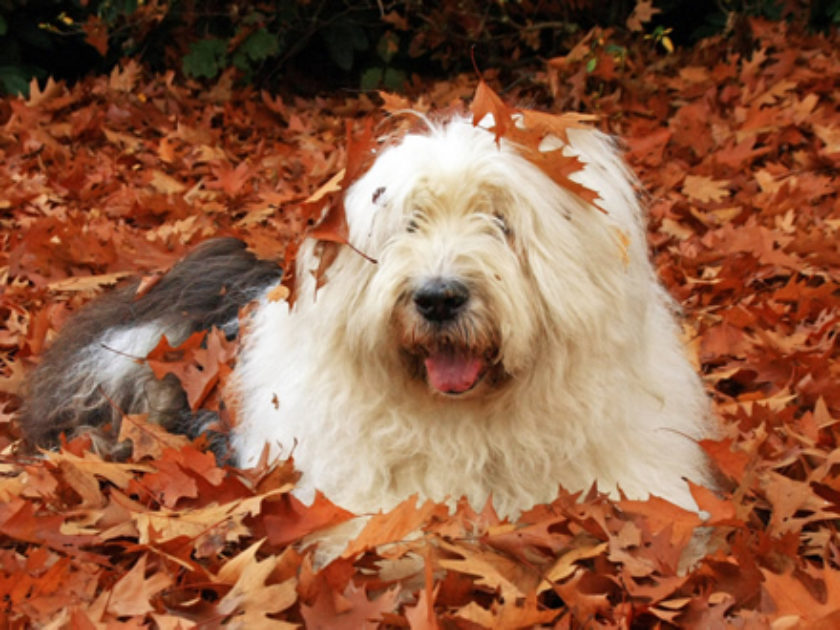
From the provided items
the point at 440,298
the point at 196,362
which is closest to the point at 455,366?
the point at 440,298

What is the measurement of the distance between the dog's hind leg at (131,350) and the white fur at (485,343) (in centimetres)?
78

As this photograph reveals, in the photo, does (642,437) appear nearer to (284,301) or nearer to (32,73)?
(284,301)

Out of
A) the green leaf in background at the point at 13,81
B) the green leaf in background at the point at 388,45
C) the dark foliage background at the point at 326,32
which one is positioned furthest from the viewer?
the green leaf in background at the point at 388,45

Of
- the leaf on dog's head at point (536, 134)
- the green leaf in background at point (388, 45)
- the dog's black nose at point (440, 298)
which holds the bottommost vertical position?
the green leaf in background at point (388, 45)

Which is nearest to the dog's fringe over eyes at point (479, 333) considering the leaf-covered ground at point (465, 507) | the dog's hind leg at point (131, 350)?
the leaf-covered ground at point (465, 507)

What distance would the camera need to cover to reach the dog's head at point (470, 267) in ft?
8.36

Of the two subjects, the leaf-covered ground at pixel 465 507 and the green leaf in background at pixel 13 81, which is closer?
the leaf-covered ground at pixel 465 507

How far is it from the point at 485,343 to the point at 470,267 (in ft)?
0.69

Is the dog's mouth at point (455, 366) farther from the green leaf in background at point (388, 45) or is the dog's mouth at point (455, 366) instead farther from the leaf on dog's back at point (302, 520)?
the green leaf in background at point (388, 45)

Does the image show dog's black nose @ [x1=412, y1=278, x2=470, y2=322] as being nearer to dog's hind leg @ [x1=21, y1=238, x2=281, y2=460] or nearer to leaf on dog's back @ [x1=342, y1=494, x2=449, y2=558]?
leaf on dog's back @ [x1=342, y1=494, x2=449, y2=558]

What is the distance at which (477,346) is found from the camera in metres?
2.57

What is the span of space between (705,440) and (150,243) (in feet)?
9.51

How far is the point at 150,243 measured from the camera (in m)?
4.69

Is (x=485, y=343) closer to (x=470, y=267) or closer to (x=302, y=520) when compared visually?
(x=470, y=267)
